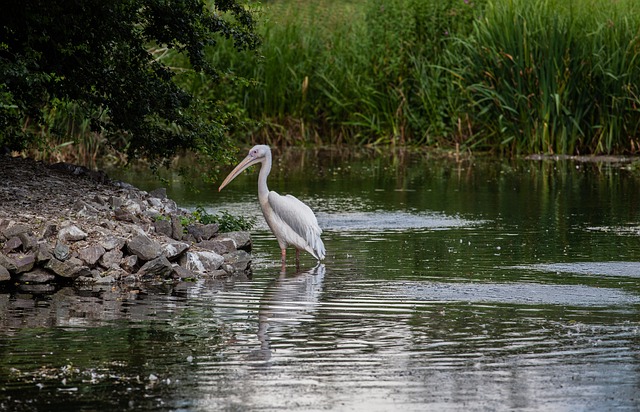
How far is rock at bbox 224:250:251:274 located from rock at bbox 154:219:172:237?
2.11ft

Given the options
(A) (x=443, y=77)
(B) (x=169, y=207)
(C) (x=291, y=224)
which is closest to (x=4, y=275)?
(B) (x=169, y=207)

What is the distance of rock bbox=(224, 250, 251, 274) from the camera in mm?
13156

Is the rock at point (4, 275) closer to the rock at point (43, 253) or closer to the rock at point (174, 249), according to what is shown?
the rock at point (43, 253)

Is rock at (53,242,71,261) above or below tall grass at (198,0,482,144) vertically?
below

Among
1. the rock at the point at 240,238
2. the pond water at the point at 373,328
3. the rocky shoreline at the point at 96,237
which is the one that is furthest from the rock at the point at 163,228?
the pond water at the point at 373,328

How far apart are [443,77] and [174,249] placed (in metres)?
16.1

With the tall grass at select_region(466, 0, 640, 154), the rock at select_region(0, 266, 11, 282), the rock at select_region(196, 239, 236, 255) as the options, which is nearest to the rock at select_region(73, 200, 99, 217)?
the rock at select_region(196, 239, 236, 255)

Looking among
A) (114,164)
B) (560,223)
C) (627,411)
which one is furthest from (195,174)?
(627,411)

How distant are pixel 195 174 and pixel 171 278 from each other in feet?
41.4

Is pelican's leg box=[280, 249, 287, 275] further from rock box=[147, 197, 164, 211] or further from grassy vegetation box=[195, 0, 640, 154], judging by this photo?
grassy vegetation box=[195, 0, 640, 154]

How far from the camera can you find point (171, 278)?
1270 cm

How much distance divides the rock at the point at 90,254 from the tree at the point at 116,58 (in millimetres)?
1544

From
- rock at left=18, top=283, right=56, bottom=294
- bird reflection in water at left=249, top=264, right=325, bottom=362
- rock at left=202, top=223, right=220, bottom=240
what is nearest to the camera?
bird reflection in water at left=249, top=264, right=325, bottom=362

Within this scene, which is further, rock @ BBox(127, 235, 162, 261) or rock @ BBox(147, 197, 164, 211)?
rock @ BBox(147, 197, 164, 211)
